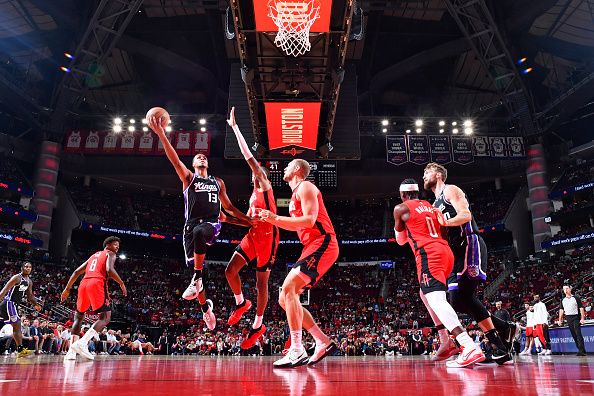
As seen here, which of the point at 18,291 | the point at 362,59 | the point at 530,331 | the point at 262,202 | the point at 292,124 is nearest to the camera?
the point at 262,202

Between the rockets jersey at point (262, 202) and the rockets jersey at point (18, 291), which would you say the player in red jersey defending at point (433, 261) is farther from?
the rockets jersey at point (18, 291)

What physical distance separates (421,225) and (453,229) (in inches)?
41.4

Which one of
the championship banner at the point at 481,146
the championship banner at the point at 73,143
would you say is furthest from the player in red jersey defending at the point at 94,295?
the championship banner at the point at 481,146

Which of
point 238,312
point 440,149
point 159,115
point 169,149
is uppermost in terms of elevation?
point 440,149

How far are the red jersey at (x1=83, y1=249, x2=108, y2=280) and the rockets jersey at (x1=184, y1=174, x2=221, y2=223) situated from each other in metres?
1.89

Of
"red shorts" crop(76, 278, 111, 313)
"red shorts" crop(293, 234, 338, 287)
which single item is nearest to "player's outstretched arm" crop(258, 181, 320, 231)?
"red shorts" crop(293, 234, 338, 287)

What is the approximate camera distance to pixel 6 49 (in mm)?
24016

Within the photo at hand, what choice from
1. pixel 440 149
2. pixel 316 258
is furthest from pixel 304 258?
pixel 440 149

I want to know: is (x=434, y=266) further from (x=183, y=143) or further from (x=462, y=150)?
(x=183, y=143)

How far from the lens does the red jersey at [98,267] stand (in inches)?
263

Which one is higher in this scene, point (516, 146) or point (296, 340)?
point (516, 146)

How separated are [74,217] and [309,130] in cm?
1789

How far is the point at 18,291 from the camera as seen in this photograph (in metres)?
10.2

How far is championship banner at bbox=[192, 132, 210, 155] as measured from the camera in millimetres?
25125
